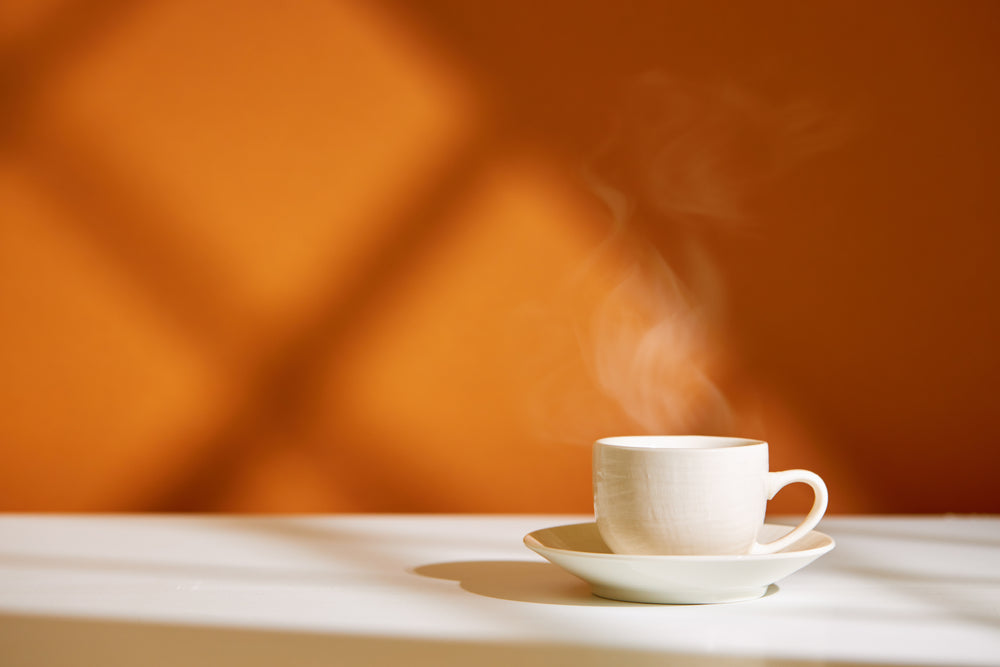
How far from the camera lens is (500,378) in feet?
4.63

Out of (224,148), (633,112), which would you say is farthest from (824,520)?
(224,148)

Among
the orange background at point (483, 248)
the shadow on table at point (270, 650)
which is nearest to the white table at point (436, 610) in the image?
the shadow on table at point (270, 650)

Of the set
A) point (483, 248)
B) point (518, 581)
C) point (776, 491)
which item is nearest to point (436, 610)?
A: point (518, 581)

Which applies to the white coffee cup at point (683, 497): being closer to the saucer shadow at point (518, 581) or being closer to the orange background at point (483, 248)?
the saucer shadow at point (518, 581)

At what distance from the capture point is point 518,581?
2.39ft

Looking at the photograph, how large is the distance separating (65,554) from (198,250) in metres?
0.63

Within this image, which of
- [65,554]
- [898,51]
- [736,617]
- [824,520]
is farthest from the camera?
[898,51]

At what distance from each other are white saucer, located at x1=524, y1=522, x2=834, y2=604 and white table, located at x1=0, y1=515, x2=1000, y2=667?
0.01 m

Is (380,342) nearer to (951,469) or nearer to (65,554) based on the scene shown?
(65,554)

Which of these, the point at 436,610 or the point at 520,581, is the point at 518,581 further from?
the point at 436,610

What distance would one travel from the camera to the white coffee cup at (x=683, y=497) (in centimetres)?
61

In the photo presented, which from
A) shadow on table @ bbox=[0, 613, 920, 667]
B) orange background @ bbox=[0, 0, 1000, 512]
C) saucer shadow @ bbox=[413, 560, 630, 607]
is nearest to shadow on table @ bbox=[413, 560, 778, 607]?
saucer shadow @ bbox=[413, 560, 630, 607]

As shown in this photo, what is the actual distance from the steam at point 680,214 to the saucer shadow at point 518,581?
24.4 inches

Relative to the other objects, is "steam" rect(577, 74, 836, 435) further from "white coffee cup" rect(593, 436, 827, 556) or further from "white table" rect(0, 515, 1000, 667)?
"white coffee cup" rect(593, 436, 827, 556)
